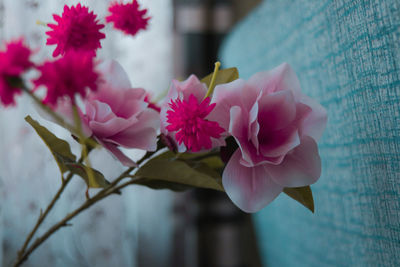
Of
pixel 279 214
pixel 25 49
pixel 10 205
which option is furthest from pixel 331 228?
pixel 10 205

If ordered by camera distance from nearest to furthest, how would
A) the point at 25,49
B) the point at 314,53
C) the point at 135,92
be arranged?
the point at 25,49
the point at 135,92
the point at 314,53

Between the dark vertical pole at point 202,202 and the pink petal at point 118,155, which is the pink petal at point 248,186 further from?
the dark vertical pole at point 202,202

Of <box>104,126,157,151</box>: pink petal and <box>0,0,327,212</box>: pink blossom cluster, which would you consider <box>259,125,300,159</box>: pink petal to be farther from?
<box>104,126,157,151</box>: pink petal

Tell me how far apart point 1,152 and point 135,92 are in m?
0.56

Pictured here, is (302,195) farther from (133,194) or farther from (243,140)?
(133,194)

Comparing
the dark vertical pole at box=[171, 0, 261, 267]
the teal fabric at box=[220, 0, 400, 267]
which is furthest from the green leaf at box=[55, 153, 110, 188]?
the dark vertical pole at box=[171, 0, 261, 267]

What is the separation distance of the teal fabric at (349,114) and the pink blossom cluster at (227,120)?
8cm

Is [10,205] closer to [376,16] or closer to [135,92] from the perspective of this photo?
[135,92]

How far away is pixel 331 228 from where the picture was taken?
52cm

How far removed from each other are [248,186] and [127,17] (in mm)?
Answer: 205

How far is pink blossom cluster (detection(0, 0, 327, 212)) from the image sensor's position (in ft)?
0.98

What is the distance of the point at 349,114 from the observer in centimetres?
42

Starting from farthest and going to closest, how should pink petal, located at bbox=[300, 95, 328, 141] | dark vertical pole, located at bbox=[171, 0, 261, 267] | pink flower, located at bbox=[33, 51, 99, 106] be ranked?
dark vertical pole, located at bbox=[171, 0, 261, 267] < pink petal, located at bbox=[300, 95, 328, 141] < pink flower, located at bbox=[33, 51, 99, 106]

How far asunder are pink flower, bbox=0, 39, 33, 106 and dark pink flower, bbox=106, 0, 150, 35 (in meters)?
0.13
